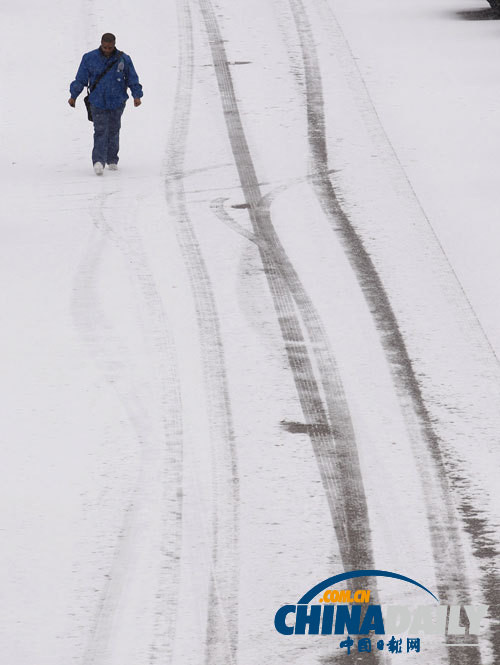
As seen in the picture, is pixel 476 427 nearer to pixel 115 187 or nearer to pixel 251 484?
pixel 251 484

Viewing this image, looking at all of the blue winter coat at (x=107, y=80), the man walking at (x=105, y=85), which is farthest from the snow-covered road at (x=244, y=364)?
the blue winter coat at (x=107, y=80)

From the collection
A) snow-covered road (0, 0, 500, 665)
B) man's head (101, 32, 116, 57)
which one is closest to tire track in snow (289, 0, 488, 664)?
snow-covered road (0, 0, 500, 665)

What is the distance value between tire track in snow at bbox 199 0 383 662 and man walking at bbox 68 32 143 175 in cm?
166

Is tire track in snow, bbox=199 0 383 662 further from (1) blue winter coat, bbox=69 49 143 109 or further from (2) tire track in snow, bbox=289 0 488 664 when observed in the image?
(1) blue winter coat, bbox=69 49 143 109

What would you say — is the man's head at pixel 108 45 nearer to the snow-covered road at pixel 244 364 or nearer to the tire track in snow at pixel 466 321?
the snow-covered road at pixel 244 364

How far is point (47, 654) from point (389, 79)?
A: 1274 centimetres

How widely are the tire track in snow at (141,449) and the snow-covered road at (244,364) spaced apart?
0.7 inches

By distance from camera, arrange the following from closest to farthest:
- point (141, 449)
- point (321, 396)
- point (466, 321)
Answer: point (141, 449) < point (321, 396) < point (466, 321)

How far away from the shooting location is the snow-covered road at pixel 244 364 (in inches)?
236

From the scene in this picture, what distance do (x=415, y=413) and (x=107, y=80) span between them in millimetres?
6742

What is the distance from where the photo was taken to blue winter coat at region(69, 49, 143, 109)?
→ 1340 centimetres

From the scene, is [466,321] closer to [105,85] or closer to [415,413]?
[415,413]

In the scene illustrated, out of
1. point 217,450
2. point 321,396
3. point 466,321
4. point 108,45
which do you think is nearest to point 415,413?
point 321,396

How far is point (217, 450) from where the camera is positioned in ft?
24.1
